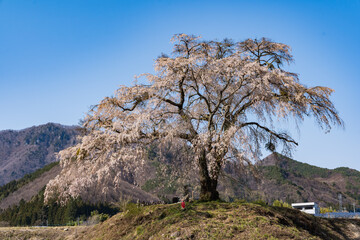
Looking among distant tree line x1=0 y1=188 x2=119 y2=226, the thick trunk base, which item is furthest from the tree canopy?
distant tree line x1=0 y1=188 x2=119 y2=226

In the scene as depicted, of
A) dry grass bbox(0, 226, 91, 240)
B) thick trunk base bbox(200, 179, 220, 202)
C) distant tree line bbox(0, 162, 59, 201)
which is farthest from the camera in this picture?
distant tree line bbox(0, 162, 59, 201)

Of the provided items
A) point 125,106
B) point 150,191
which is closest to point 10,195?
point 150,191

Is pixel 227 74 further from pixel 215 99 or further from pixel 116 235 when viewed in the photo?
pixel 116 235

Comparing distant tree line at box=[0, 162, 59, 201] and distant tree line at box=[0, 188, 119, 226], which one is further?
distant tree line at box=[0, 162, 59, 201]

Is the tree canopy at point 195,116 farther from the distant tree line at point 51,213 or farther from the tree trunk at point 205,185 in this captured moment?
the distant tree line at point 51,213

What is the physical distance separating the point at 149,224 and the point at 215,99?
27.1 feet

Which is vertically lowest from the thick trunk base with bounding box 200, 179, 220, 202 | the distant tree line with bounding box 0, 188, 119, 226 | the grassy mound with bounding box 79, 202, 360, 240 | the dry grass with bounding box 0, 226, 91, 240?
the distant tree line with bounding box 0, 188, 119, 226

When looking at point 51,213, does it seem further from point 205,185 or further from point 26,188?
point 205,185

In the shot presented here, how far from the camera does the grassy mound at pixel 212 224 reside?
15180 millimetres

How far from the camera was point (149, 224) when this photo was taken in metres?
17.0

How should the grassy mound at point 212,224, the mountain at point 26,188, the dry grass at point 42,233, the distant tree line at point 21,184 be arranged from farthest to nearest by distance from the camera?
the distant tree line at point 21,184 → the mountain at point 26,188 → the dry grass at point 42,233 → the grassy mound at point 212,224

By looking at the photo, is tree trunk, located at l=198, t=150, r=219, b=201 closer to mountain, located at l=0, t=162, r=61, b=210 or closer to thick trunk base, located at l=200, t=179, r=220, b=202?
thick trunk base, located at l=200, t=179, r=220, b=202

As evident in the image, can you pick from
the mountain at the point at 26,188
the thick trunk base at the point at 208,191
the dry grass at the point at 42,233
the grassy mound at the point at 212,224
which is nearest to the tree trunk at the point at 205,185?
the thick trunk base at the point at 208,191

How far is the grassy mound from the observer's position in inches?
598
